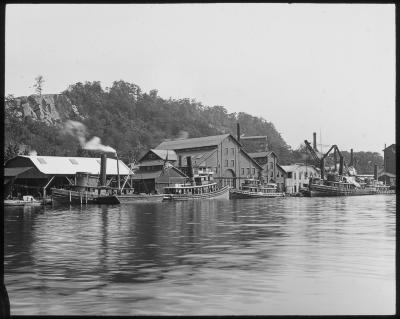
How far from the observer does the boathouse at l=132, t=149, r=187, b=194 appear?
7056cm

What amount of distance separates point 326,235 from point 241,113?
486ft

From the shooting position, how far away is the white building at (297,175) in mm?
96831

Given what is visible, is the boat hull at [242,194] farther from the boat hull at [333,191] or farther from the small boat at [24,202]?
the small boat at [24,202]

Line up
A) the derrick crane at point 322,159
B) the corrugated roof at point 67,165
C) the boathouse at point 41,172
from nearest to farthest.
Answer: the boathouse at point 41,172 → the corrugated roof at point 67,165 → the derrick crane at point 322,159

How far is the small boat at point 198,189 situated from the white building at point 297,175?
→ 20840 millimetres

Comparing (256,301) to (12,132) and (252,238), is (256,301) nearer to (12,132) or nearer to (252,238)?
(252,238)

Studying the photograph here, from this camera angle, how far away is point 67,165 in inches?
2352

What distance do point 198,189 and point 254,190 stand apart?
1269cm

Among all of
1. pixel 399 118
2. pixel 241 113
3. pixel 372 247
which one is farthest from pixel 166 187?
pixel 241 113

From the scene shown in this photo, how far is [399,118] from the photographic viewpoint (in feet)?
18.6

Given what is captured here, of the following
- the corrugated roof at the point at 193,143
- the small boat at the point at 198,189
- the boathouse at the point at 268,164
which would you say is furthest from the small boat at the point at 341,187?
the small boat at the point at 198,189

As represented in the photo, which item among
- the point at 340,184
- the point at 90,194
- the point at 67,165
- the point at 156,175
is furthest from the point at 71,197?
the point at 340,184

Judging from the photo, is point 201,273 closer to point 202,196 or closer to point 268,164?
point 202,196

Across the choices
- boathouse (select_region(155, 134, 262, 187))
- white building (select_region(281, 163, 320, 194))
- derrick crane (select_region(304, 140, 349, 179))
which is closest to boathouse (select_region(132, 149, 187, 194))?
boathouse (select_region(155, 134, 262, 187))
